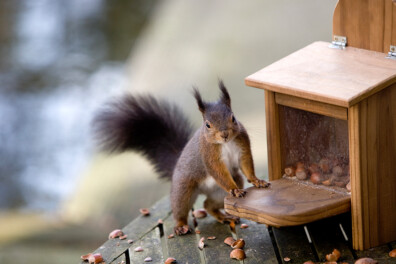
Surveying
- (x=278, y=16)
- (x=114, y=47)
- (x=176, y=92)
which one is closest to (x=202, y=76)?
(x=176, y=92)

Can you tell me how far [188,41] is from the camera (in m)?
5.21

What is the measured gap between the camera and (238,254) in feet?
7.79

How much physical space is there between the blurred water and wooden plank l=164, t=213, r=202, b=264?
1.71 metres

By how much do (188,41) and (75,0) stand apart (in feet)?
6.27

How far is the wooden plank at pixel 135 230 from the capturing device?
2514 millimetres

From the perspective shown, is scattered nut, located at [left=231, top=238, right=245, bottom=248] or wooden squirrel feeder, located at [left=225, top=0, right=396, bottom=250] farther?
scattered nut, located at [left=231, top=238, right=245, bottom=248]

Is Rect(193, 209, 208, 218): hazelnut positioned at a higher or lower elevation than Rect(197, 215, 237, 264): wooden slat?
higher

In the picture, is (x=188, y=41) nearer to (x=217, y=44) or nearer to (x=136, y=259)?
(x=217, y=44)

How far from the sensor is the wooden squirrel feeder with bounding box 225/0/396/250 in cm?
216

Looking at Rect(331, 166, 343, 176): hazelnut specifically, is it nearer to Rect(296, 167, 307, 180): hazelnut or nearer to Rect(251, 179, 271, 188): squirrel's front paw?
Rect(296, 167, 307, 180): hazelnut

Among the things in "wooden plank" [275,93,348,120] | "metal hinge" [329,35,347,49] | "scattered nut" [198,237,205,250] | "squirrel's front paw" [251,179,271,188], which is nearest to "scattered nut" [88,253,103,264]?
"scattered nut" [198,237,205,250]

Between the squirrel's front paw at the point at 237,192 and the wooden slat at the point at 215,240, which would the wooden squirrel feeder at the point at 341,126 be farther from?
the wooden slat at the point at 215,240

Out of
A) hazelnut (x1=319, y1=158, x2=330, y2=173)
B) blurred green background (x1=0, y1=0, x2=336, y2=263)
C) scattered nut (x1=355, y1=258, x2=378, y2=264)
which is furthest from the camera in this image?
blurred green background (x1=0, y1=0, x2=336, y2=263)

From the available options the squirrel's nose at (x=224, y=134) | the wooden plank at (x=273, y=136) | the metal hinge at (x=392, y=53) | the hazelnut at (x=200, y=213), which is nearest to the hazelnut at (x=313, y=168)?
the wooden plank at (x=273, y=136)
